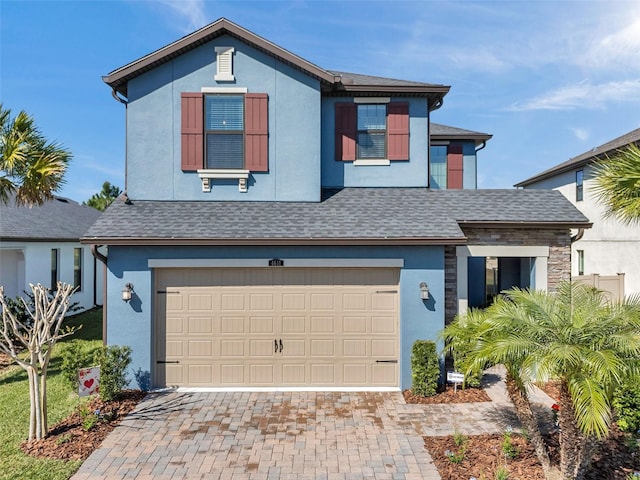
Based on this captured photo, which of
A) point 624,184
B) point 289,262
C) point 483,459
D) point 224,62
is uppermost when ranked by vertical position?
point 224,62

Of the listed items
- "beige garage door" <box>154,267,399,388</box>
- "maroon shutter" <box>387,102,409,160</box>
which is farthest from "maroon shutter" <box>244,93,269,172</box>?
"maroon shutter" <box>387,102,409,160</box>

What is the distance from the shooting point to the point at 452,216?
9.02 metres

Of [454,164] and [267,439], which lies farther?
[454,164]

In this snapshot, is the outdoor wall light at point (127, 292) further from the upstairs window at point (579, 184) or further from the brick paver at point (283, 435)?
the upstairs window at point (579, 184)

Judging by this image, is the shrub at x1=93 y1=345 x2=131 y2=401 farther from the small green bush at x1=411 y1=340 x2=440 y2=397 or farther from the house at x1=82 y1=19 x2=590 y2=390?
the small green bush at x1=411 y1=340 x2=440 y2=397

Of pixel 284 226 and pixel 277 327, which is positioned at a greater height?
pixel 284 226

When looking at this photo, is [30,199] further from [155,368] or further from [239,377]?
[239,377]

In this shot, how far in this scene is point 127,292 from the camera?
25.6 ft

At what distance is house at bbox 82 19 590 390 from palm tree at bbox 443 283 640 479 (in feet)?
10.3

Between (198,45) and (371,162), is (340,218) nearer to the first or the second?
(371,162)

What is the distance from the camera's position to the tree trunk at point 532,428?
4.69 meters

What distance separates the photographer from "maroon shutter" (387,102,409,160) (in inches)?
400

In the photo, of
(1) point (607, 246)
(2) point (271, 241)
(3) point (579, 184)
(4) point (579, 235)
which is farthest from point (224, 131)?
(3) point (579, 184)

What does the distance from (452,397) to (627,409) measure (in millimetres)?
2818
